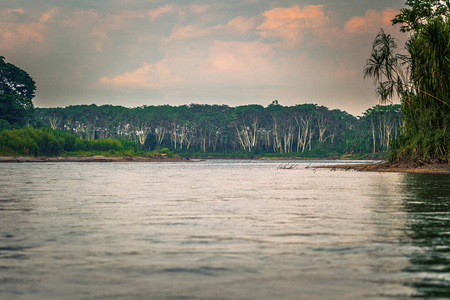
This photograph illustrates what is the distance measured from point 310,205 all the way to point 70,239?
8.60m

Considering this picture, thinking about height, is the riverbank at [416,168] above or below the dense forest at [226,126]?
below

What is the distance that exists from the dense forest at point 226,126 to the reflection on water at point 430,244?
12468 centimetres

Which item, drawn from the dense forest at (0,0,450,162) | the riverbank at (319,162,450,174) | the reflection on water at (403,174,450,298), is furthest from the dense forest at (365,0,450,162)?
the dense forest at (0,0,450,162)

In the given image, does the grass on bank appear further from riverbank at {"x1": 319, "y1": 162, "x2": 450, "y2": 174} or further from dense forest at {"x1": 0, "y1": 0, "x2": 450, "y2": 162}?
riverbank at {"x1": 319, "y1": 162, "x2": 450, "y2": 174}

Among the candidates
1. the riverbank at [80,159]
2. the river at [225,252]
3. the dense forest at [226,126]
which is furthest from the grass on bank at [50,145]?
the river at [225,252]

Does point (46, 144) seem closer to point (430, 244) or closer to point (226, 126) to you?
point (226, 126)

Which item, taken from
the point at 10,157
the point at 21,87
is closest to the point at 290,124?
the point at 21,87

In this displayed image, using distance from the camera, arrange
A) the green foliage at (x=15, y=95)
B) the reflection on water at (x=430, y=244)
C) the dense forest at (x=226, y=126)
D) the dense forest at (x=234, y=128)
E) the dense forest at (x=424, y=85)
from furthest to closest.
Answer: the dense forest at (x=226, y=126), the dense forest at (x=234, y=128), the green foliage at (x=15, y=95), the dense forest at (x=424, y=85), the reflection on water at (x=430, y=244)

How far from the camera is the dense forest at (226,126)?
14262 cm

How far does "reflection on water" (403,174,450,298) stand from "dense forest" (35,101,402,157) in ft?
409

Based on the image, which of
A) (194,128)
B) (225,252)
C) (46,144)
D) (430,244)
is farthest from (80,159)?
(430,244)

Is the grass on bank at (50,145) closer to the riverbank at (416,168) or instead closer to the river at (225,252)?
the riverbank at (416,168)

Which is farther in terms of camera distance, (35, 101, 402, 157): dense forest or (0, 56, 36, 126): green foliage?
(35, 101, 402, 157): dense forest

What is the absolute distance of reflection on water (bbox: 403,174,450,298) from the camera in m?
6.11
